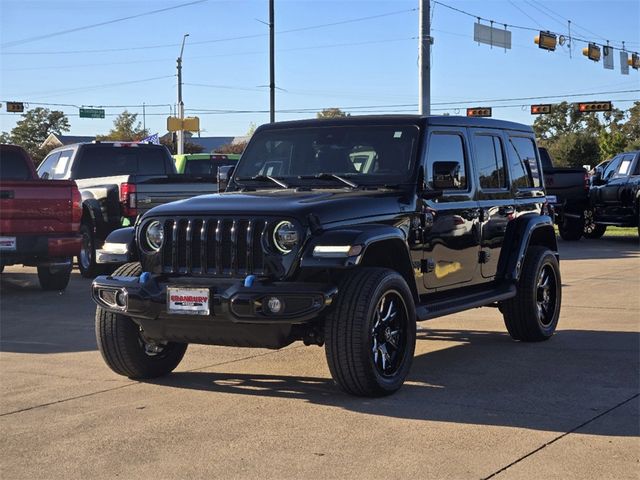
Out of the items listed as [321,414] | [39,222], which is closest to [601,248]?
[39,222]

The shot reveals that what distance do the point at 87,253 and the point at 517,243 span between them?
313 inches

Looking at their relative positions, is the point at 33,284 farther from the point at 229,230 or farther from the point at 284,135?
the point at 229,230

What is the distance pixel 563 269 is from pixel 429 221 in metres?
9.03

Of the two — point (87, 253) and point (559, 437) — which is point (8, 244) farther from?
point (559, 437)

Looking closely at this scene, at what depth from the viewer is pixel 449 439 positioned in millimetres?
5254

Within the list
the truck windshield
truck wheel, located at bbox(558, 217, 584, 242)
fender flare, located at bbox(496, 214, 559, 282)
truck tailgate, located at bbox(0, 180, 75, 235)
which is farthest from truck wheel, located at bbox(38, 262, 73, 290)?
truck wheel, located at bbox(558, 217, 584, 242)

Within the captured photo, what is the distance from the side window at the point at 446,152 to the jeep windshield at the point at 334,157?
0.57 ft

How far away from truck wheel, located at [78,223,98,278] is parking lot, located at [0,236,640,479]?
206 inches

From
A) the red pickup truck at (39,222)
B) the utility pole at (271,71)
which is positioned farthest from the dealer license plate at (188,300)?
the utility pole at (271,71)

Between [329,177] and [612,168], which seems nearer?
[329,177]

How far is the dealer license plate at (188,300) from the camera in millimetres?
5969

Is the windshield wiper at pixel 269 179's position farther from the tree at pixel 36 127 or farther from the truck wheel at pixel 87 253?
the tree at pixel 36 127

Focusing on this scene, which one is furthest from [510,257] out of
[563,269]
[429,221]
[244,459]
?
[563,269]

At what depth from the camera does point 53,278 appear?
1259 cm
